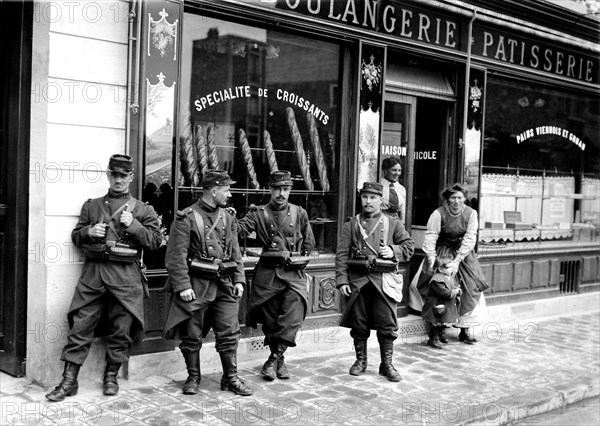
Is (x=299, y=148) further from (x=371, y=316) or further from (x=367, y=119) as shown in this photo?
(x=371, y=316)

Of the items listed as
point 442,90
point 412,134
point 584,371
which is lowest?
point 584,371

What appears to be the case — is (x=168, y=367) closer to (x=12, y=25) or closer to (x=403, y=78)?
(x=12, y=25)

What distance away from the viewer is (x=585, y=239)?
12570mm

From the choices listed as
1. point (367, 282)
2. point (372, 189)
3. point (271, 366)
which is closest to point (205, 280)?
point (271, 366)

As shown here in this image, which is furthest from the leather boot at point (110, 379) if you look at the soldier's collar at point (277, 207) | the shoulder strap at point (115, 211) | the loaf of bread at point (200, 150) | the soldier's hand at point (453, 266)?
the soldier's hand at point (453, 266)

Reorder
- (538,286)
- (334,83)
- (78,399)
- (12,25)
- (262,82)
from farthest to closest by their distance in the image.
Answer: (538,286), (334,83), (262,82), (12,25), (78,399)

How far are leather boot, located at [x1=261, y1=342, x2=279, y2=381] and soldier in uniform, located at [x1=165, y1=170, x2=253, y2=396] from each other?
1.38 feet

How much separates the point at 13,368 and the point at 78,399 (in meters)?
0.97

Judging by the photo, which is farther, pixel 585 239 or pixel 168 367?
pixel 585 239

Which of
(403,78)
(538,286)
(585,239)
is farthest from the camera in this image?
(585,239)

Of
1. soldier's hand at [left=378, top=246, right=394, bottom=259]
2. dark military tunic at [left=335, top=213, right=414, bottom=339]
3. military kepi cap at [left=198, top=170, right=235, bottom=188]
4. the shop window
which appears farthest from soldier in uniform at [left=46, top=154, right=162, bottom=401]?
the shop window

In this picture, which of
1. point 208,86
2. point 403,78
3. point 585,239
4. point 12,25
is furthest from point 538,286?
point 12,25

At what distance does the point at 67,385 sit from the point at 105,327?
0.60 meters

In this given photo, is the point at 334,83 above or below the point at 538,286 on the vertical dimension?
above
